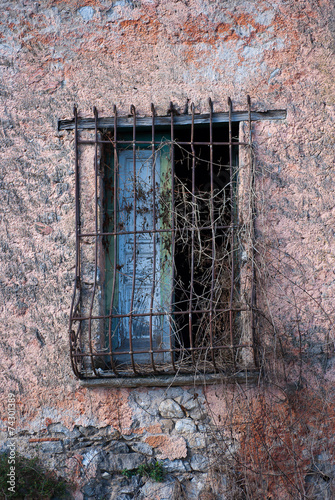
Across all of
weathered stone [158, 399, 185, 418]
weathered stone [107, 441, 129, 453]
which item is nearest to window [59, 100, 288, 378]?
weathered stone [158, 399, 185, 418]

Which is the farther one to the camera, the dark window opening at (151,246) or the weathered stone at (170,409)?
the dark window opening at (151,246)

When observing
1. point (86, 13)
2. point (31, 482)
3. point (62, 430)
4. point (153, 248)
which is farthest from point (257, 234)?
A: point (31, 482)

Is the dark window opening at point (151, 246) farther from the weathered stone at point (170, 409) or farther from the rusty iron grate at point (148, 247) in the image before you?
the weathered stone at point (170, 409)

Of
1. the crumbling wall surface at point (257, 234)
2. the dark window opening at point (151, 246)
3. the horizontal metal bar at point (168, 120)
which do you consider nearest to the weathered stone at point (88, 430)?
the crumbling wall surface at point (257, 234)

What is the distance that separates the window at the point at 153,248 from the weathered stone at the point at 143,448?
46 cm

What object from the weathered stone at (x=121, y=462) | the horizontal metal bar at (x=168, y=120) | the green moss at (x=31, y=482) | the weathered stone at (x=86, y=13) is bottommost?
the green moss at (x=31, y=482)

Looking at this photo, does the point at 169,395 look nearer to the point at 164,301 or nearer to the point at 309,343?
the point at 164,301

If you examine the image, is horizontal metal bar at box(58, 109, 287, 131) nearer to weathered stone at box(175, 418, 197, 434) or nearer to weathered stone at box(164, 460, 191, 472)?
weathered stone at box(175, 418, 197, 434)

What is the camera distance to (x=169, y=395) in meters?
2.89

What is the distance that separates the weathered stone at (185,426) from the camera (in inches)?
112

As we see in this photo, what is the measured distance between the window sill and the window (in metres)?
0.04

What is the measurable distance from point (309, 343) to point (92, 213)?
1656 mm

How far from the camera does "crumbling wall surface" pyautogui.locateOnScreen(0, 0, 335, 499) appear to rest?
2830mm

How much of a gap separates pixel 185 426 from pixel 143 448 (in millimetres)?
303
